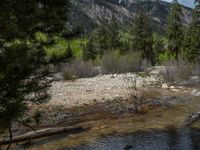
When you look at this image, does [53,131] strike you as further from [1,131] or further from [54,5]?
[1,131]

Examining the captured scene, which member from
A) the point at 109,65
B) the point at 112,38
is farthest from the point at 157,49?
the point at 109,65

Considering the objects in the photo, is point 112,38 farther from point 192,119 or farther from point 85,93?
point 192,119

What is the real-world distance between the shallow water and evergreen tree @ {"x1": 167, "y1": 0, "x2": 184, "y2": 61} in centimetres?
3597

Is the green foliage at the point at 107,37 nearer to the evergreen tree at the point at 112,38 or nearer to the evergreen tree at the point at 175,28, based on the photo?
the evergreen tree at the point at 112,38

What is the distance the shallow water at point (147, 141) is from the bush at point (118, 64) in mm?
31903

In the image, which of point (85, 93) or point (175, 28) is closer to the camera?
point (85, 93)

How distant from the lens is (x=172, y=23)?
50250 mm

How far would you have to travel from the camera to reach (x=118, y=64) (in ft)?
158

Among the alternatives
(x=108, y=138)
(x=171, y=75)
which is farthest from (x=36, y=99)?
(x=171, y=75)

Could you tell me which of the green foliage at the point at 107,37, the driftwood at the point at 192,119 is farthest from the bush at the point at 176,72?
the green foliage at the point at 107,37

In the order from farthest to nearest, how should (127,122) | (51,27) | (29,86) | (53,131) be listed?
1. (127,122)
2. (53,131)
3. (51,27)
4. (29,86)

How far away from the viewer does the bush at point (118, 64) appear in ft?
156

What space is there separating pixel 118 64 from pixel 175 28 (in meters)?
8.93

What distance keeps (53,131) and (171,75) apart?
1971 centimetres
